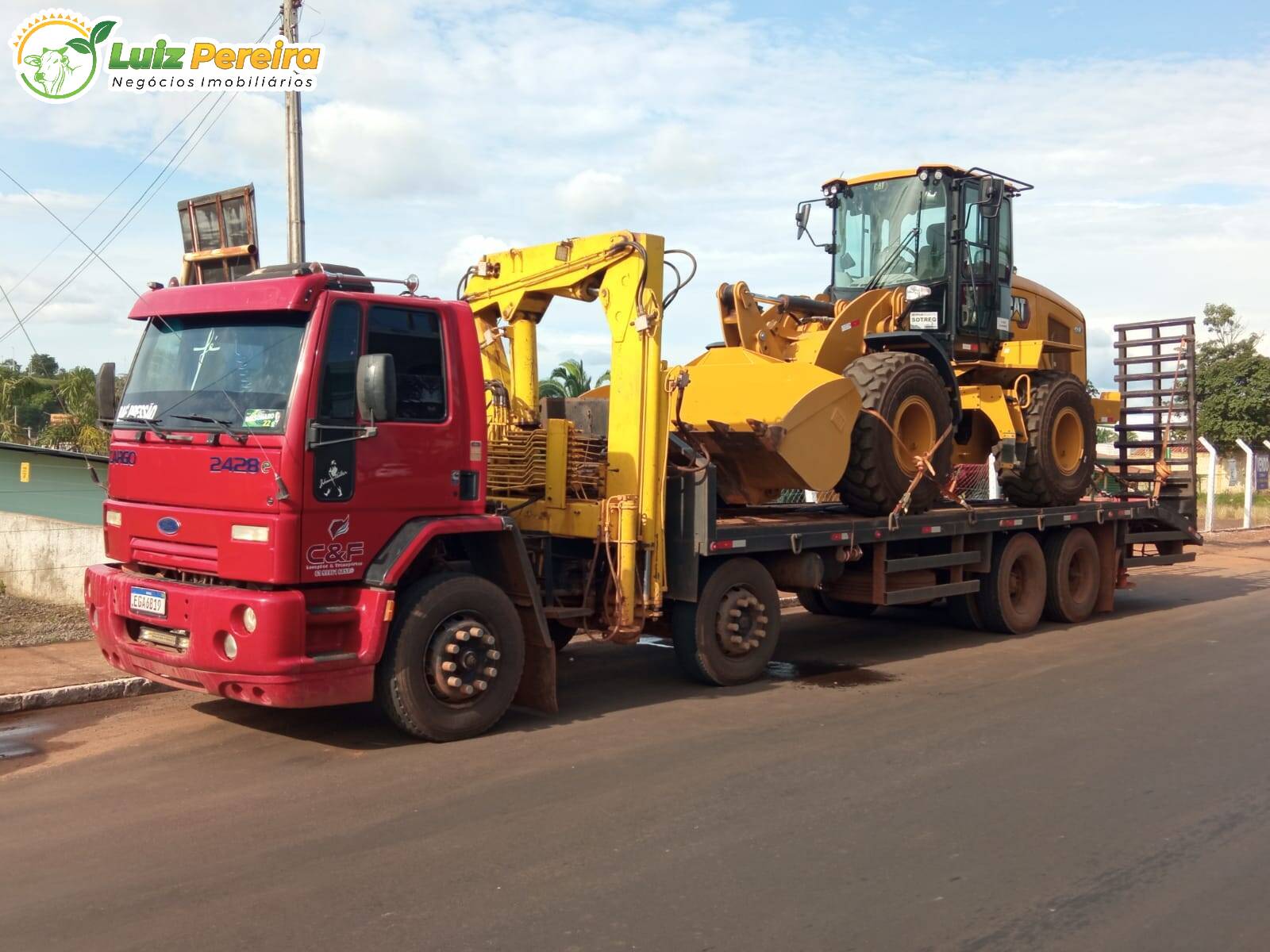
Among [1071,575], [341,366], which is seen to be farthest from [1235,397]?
[341,366]

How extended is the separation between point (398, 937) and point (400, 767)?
223 centimetres

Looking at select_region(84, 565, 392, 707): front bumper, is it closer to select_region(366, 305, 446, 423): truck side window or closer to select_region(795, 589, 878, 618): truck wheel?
select_region(366, 305, 446, 423): truck side window

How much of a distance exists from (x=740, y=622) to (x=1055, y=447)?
528cm

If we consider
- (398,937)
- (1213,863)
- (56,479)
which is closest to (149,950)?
(398,937)

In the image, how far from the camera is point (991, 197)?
38.4 feet

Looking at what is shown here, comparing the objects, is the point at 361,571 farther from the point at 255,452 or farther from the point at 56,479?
the point at 56,479

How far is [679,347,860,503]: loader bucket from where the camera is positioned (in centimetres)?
894

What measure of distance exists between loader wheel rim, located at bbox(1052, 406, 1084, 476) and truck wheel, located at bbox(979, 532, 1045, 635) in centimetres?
104

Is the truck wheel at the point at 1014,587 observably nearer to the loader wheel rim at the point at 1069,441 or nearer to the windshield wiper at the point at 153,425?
the loader wheel rim at the point at 1069,441

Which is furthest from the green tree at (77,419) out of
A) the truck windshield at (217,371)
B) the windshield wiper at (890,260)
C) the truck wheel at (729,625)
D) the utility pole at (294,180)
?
the truck wheel at (729,625)

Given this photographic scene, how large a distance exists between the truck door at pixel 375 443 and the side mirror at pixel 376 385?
127mm

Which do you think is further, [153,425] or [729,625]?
[729,625]

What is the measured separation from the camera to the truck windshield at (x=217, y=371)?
6438 mm

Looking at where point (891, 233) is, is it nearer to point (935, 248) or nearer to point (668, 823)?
point (935, 248)
